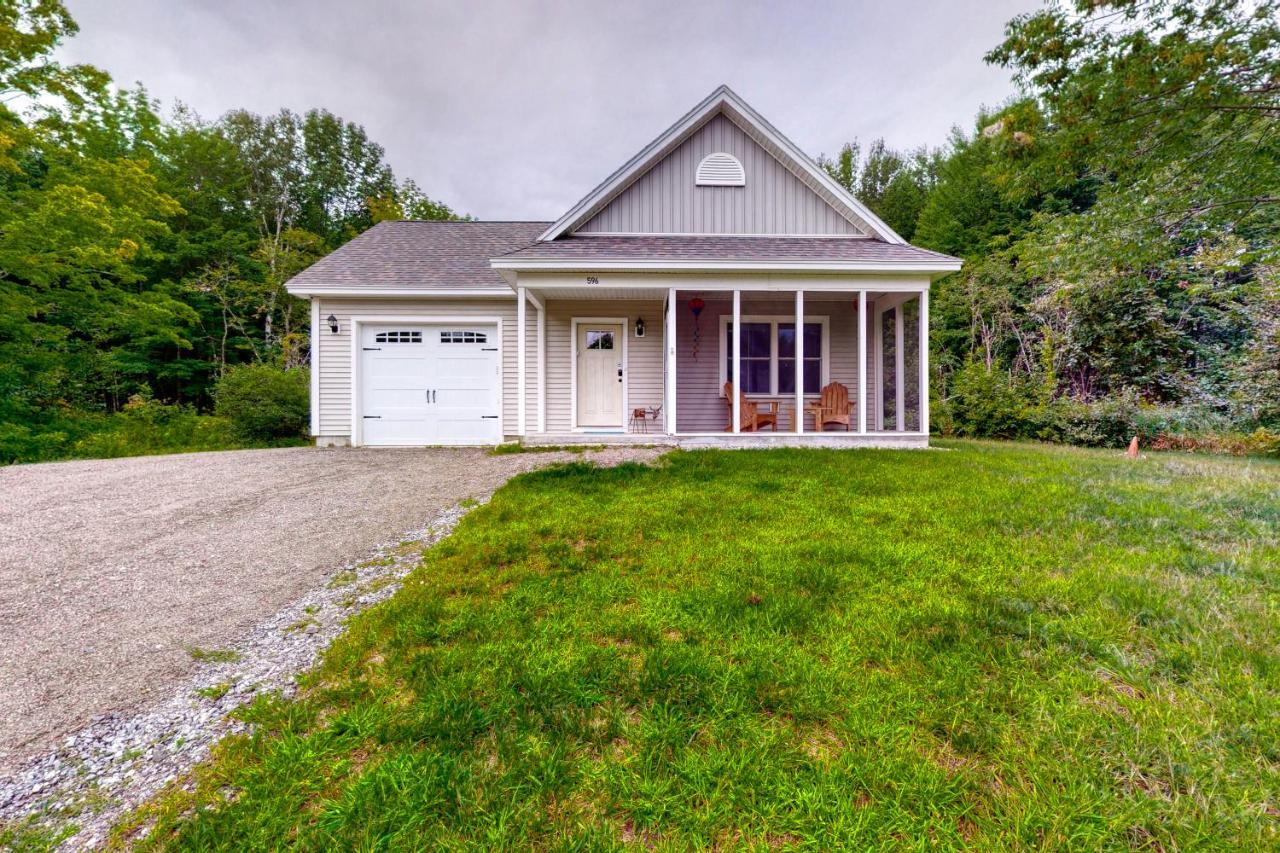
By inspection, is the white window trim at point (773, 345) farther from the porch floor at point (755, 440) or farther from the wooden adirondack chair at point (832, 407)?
the porch floor at point (755, 440)

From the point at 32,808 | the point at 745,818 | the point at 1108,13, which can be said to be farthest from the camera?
the point at 1108,13

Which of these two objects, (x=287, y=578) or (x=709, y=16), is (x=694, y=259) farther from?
(x=709, y=16)

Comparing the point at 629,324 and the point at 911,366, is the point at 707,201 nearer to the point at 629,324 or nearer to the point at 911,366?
the point at 629,324

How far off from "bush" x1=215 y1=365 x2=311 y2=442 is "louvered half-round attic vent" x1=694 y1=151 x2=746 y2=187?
9.03 m

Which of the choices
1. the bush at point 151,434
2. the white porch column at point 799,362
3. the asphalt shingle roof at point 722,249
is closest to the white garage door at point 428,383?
the asphalt shingle roof at point 722,249

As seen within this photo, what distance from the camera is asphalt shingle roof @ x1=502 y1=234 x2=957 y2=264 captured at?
7730 mm

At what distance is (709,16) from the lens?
37.0ft

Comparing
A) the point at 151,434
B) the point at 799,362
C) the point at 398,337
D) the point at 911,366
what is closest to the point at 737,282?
the point at 799,362

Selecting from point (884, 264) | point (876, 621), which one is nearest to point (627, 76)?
point (884, 264)

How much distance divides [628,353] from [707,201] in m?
3.17

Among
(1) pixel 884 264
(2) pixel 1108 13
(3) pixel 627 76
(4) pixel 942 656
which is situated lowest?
(4) pixel 942 656

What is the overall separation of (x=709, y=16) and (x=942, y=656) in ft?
45.9

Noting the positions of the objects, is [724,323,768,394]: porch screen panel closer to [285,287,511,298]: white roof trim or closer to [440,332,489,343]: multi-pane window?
[285,287,511,298]: white roof trim

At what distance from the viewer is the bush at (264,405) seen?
9.50 meters
